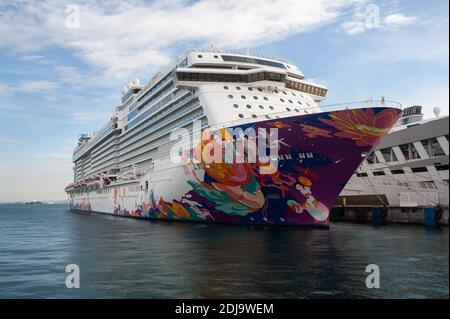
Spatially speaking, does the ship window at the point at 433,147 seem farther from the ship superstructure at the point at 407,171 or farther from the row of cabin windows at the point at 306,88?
the row of cabin windows at the point at 306,88

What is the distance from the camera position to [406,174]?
112ft

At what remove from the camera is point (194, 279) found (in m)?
12.6

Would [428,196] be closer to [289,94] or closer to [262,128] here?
[289,94]

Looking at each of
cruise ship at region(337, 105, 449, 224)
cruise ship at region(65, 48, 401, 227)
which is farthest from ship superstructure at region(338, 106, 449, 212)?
cruise ship at region(65, 48, 401, 227)

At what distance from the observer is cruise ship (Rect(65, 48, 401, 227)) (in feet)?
73.3

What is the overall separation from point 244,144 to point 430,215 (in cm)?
1472

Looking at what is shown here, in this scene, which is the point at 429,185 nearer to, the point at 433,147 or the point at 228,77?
the point at 433,147

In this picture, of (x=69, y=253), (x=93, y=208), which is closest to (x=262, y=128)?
(x=69, y=253)

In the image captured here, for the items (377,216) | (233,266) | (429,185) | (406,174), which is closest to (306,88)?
(406,174)

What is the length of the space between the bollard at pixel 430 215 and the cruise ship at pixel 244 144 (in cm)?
920

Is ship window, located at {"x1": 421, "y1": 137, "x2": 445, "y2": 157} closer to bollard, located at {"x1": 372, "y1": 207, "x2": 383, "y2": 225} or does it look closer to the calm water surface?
bollard, located at {"x1": 372, "y1": 207, "x2": 383, "y2": 225}

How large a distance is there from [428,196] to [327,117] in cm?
1405

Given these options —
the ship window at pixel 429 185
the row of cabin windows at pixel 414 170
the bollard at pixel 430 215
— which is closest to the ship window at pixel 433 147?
the row of cabin windows at pixel 414 170

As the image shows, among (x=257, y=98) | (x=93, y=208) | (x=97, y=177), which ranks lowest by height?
(x=93, y=208)
